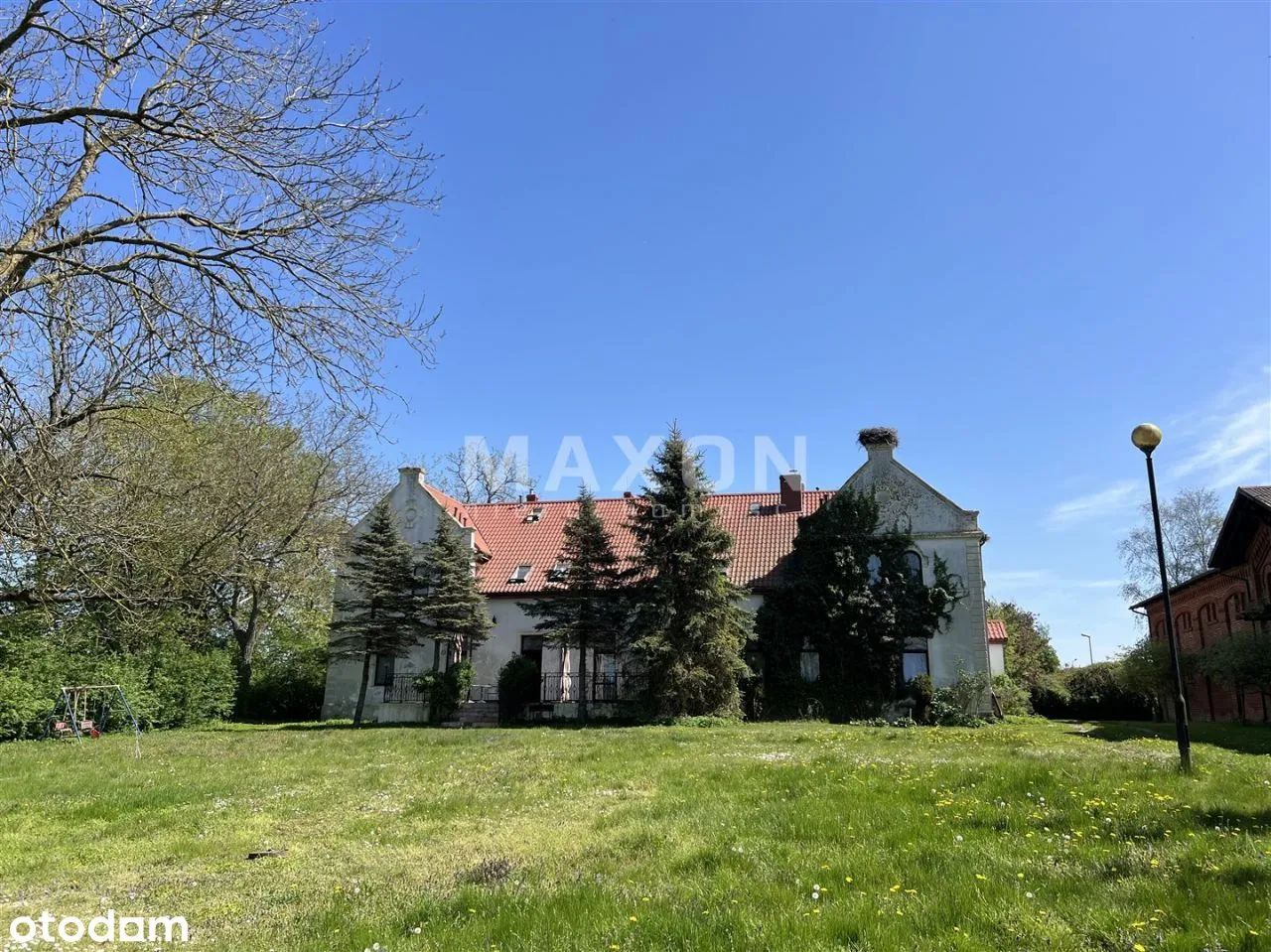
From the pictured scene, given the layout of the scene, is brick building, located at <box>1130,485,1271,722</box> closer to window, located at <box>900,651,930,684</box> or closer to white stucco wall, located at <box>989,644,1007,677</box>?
white stucco wall, located at <box>989,644,1007,677</box>

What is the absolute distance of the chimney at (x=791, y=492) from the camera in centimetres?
3459

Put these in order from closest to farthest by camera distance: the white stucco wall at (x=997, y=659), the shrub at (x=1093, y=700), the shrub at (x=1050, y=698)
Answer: the white stucco wall at (x=997, y=659)
the shrub at (x=1093, y=700)
the shrub at (x=1050, y=698)

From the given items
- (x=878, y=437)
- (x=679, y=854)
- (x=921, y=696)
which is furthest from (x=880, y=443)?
(x=679, y=854)

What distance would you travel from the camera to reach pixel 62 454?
433 inches

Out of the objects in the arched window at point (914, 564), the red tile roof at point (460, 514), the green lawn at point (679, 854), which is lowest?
the green lawn at point (679, 854)

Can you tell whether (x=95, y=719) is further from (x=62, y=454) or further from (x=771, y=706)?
(x=771, y=706)

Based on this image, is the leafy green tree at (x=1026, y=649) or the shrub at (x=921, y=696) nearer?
the shrub at (x=921, y=696)

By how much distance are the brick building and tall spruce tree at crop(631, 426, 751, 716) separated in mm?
16520

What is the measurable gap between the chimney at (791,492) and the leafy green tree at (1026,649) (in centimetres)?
1222

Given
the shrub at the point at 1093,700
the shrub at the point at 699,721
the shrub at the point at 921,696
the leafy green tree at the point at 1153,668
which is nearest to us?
the shrub at the point at 699,721

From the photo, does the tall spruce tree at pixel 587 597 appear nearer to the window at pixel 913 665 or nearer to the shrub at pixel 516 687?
the shrub at pixel 516 687

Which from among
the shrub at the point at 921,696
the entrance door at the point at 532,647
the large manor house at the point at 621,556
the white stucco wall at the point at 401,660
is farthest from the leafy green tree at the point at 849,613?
the white stucco wall at the point at 401,660

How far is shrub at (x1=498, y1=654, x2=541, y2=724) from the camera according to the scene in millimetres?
28844

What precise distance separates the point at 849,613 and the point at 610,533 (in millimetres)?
10513
